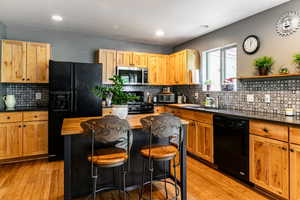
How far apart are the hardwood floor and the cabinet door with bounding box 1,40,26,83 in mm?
1661

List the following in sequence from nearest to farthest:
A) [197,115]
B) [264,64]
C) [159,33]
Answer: [264,64] → [197,115] → [159,33]

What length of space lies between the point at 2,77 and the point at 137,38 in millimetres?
2985

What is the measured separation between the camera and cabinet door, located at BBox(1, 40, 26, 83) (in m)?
3.42

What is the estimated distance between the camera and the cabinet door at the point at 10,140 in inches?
125

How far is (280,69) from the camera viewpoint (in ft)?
8.68

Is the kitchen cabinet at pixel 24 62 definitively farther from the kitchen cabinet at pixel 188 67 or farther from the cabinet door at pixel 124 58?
the kitchen cabinet at pixel 188 67

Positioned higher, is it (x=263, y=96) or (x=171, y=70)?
(x=171, y=70)

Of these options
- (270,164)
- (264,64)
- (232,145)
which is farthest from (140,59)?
(270,164)

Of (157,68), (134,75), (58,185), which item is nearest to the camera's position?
(58,185)

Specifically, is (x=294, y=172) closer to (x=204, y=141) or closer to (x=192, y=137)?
(x=204, y=141)

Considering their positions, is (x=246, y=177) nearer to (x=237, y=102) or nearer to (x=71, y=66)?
(x=237, y=102)

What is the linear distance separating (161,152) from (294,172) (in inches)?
57.3

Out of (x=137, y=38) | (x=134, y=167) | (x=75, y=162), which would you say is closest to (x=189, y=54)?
(x=137, y=38)

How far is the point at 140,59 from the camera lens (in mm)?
4625
